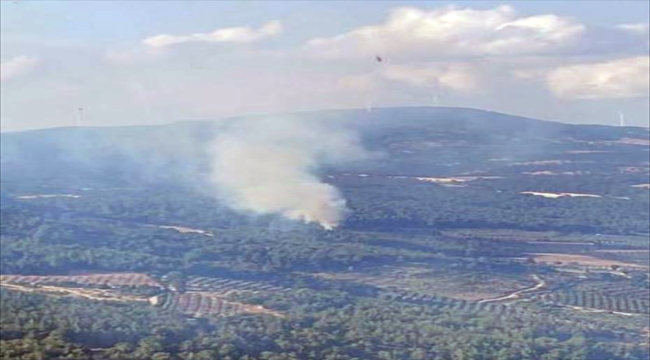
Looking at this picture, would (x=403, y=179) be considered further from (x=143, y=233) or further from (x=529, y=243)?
(x=143, y=233)

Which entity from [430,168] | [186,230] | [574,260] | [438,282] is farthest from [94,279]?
[430,168]

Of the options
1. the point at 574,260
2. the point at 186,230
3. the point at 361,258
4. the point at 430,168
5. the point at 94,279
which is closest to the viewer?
the point at 94,279

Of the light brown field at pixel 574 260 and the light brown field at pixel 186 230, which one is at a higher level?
the light brown field at pixel 186 230

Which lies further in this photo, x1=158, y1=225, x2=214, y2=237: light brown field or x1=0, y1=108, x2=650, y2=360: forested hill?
x1=158, y1=225, x2=214, y2=237: light brown field

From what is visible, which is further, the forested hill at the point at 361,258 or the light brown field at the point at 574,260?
the light brown field at the point at 574,260

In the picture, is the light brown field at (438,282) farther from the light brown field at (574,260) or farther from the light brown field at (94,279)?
the light brown field at (94,279)

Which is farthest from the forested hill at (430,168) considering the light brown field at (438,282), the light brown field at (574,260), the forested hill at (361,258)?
the light brown field at (438,282)

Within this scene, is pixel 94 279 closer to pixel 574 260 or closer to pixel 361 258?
pixel 361 258

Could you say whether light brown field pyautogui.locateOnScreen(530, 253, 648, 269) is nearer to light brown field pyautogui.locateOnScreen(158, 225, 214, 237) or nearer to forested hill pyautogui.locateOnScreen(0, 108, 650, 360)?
forested hill pyautogui.locateOnScreen(0, 108, 650, 360)

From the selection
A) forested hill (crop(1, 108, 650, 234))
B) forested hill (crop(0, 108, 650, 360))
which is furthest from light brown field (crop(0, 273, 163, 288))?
forested hill (crop(1, 108, 650, 234))

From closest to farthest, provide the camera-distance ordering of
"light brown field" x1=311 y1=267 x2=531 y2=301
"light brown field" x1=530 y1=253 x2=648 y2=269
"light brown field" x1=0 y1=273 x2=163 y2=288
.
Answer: "light brown field" x1=311 y1=267 x2=531 y2=301 → "light brown field" x1=0 y1=273 x2=163 y2=288 → "light brown field" x1=530 y1=253 x2=648 y2=269

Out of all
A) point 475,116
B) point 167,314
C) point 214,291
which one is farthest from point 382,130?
point 167,314
